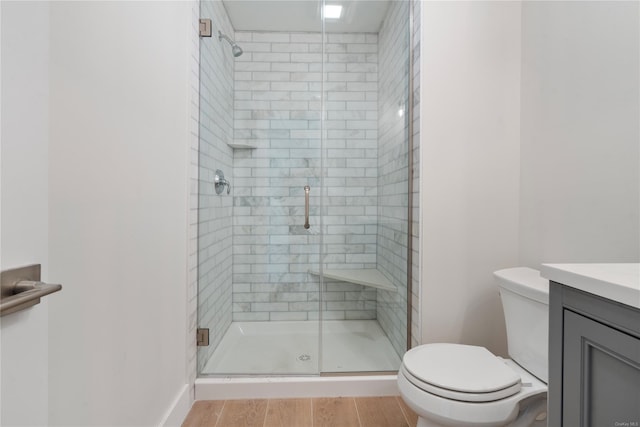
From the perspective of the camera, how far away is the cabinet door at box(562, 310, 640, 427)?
56 centimetres

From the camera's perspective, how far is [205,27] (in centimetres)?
183

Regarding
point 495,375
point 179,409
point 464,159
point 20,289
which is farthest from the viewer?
point 464,159

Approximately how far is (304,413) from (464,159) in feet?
5.27

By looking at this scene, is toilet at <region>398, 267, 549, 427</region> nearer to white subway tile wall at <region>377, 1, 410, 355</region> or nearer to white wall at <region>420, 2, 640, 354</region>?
white wall at <region>420, 2, 640, 354</region>

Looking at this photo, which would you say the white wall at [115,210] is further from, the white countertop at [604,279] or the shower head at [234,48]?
the white countertop at [604,279]

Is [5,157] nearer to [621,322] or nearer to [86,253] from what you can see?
[86,253]

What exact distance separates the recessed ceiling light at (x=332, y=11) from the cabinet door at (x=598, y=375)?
2231 mm

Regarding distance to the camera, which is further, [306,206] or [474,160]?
[306,206]

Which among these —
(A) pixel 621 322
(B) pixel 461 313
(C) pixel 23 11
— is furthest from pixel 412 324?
(C) pixel 23 11

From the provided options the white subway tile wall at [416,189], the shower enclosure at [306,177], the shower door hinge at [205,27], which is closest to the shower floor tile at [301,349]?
the shower enclosure at [306,177]

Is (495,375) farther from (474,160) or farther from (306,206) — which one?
(306,206)

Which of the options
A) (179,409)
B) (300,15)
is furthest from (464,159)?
(179,409)

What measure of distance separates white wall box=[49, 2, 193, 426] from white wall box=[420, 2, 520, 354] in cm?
130

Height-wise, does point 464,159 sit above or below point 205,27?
below
